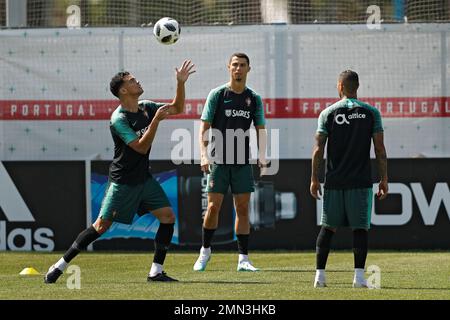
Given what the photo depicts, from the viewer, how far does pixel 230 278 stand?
11.5 m

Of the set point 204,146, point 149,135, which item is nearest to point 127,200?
point 149,135

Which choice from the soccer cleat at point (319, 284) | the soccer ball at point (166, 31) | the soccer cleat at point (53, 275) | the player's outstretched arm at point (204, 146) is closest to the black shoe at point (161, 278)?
the soccer cleat at point (53, 275)

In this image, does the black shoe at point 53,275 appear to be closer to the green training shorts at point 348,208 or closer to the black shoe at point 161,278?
the black shoe at point 161,278

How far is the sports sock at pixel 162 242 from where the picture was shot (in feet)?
36.1

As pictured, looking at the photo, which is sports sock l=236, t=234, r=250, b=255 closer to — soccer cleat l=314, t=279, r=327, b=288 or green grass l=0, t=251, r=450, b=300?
green grass l=0, t=251, r=450, b=300

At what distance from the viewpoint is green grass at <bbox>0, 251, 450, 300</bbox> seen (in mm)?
9617

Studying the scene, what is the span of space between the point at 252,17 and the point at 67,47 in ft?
9.63

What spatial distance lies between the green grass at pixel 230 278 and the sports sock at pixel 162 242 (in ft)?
0.87

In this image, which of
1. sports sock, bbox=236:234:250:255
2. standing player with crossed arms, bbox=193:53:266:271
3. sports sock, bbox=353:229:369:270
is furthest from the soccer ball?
sports sock, bbox=353:229:369:270

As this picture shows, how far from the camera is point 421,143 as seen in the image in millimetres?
17297

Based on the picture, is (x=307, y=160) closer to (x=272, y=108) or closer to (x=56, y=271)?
(x=272, y=108)

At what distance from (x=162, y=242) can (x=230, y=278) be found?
2.86ft

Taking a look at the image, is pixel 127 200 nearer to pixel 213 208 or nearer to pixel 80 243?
pixel 80 243

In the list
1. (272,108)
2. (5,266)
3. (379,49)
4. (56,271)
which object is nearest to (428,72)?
(379,49)
